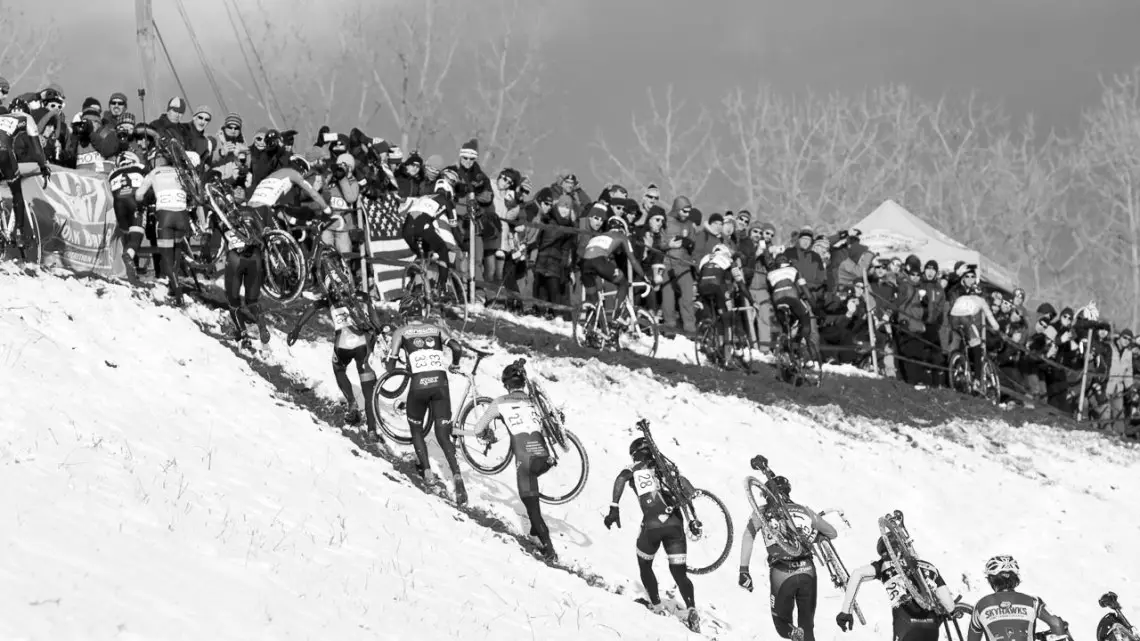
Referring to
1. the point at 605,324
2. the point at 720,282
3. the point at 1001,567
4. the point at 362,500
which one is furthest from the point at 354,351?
the point at 1001,567

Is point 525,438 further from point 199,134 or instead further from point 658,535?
point 199,134

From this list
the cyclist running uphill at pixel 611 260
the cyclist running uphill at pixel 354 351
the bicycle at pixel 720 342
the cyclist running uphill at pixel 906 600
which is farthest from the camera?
the bicycle at pixel 720 342

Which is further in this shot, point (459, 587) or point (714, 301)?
point (714, 301)

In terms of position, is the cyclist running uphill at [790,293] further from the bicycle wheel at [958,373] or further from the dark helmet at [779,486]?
the dark helmet at [779,486]

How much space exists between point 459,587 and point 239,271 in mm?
6737

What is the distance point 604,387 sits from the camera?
19.2 metres

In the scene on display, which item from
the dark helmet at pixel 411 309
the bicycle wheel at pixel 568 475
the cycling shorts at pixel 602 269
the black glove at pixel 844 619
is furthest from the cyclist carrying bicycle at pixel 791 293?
the black glove at pixel 844 619

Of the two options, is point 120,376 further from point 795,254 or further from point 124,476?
point 795,254

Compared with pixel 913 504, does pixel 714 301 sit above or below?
above

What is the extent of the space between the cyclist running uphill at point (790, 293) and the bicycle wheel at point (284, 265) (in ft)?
26.3

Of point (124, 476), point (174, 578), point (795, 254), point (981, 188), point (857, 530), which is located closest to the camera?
point (174, 578)

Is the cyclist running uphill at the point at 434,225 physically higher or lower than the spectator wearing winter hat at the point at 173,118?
lower

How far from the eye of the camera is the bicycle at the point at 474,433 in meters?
14.4

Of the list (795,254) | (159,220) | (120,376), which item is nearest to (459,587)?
(120,376)
